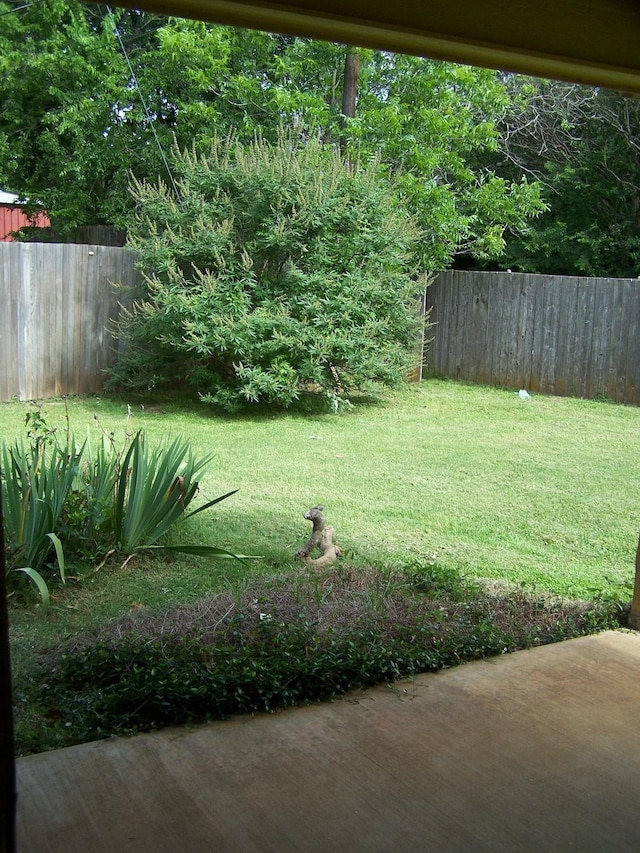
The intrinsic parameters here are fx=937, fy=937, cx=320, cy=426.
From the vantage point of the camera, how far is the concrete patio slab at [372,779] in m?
2.62

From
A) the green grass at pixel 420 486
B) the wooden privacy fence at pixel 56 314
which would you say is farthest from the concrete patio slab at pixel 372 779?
the wooden privacy fence at pixel 56 314

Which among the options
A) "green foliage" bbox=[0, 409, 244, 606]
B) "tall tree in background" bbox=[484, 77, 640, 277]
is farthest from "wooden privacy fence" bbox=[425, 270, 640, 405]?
"green foliage" bbox=[0, 409, 244, 606]

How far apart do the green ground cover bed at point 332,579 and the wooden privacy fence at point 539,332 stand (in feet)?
8.50

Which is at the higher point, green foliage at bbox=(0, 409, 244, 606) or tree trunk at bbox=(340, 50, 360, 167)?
tree trunk at bbox=(340, 50, 360, 167)

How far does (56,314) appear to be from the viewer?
11258 millimetres

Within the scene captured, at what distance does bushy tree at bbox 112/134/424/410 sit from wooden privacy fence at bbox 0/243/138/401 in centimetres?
46

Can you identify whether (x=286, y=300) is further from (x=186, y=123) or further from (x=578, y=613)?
(x=578, y=613)

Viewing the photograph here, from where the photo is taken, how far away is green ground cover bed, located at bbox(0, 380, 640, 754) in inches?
143

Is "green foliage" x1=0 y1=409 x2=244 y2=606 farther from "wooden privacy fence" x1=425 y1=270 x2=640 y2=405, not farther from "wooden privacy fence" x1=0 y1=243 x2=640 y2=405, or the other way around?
"wooden privacy fence" x1=425 y1=270 x2=640 y2=405

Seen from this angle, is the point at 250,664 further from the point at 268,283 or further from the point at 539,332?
the point at 539,332

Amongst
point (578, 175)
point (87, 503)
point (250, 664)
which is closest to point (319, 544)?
point (87, 503)

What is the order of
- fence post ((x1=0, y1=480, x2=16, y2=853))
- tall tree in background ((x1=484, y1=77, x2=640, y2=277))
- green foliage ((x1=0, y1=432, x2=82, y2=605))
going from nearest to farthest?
fence post ((x1=0, y1=480, x2=16, y2=853)) → green foliage ((x1=0, y1=432, x2=82, y2=605)) → tall tree in background ((x1=484, y1=77, x2=640, y2=277))

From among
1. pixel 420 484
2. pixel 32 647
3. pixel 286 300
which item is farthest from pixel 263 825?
pixel 286 300

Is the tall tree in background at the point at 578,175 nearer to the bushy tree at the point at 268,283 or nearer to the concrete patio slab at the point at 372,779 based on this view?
the bushy tree at the point at 268,283
